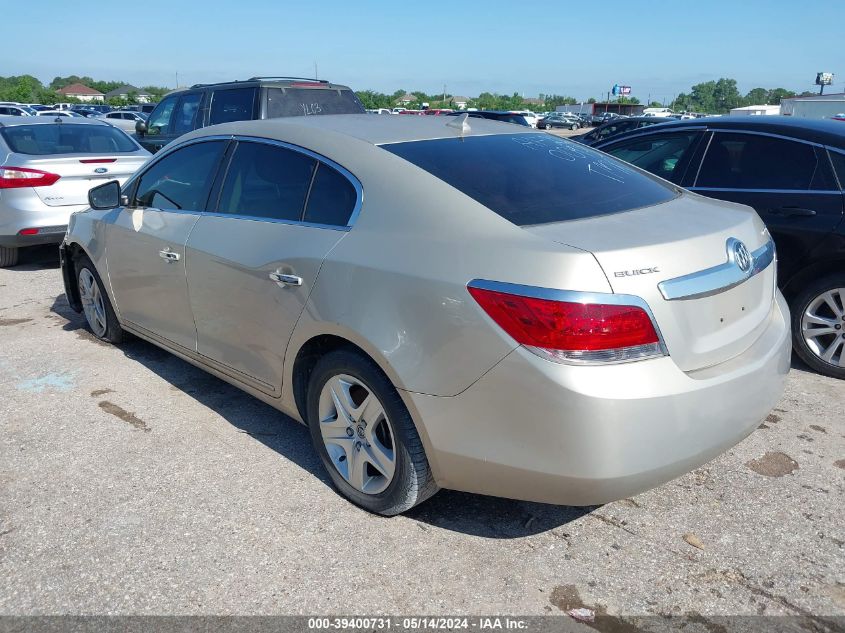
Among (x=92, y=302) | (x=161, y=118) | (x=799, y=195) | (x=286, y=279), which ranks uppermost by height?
(x=161, y=118)

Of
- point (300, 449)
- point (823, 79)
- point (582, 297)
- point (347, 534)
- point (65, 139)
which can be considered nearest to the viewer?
point (582, 297)

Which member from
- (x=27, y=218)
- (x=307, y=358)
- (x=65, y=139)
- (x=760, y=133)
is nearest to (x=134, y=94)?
(x=65, y=139)

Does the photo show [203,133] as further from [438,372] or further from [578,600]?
[578,600]

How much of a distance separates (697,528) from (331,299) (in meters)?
1.77

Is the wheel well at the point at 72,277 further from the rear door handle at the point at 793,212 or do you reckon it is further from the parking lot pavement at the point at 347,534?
the rear door handle at the point at 793,212

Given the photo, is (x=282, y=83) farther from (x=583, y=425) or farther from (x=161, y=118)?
(x=583, y=425)

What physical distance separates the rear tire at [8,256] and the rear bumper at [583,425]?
22.6 feet

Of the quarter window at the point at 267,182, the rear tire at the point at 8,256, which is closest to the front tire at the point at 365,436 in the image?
the quarter window at the point at 267,182

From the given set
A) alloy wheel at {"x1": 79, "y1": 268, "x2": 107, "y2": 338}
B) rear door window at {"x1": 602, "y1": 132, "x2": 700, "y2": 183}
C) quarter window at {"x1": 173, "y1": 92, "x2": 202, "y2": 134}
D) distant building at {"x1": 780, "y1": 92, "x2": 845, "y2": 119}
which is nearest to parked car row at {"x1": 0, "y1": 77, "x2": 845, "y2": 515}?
alloy wheel at {"x1": 79, "y1": 268, "x2": 107, "y2": 338}

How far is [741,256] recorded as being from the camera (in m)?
2.85

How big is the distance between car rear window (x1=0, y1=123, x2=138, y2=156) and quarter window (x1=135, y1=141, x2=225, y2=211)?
4002mm

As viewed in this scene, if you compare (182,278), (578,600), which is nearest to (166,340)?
(182,278)

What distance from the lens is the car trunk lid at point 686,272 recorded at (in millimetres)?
2488

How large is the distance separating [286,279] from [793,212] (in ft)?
10.7
